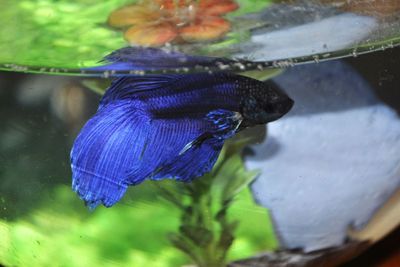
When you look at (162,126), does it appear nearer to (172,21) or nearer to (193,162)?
(193,162)

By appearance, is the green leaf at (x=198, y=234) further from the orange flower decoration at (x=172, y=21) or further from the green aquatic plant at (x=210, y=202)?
the orange flower decoration at (x=172, y=21)

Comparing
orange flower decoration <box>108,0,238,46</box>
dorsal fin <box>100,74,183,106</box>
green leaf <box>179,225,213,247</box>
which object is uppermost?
dorsal fin <box>100,74,183,106</box>

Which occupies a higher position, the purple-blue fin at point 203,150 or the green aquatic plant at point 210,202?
the purple-blue fin at point 203,150

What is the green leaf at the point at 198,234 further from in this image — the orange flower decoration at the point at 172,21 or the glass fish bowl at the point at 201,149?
the orange flower decoration at the point at 172,21

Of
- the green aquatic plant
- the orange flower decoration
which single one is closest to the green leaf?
the green aquatic plant

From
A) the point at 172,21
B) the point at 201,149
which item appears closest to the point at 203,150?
the point at 201,149

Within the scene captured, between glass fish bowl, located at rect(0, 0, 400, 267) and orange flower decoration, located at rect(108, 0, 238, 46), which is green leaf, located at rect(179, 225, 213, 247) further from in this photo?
orange flower decoration, located at rect(108, 0, 238, 46)

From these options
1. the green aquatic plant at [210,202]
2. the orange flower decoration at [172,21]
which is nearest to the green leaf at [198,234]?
the green aquatic plant at [210,202]

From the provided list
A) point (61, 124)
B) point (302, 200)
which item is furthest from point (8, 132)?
point (302, 200)

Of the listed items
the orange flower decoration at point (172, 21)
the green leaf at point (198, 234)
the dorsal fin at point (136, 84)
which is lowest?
the green leaf at point (198, 234)

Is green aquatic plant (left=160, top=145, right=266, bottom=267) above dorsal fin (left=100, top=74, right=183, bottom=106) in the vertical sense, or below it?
below
